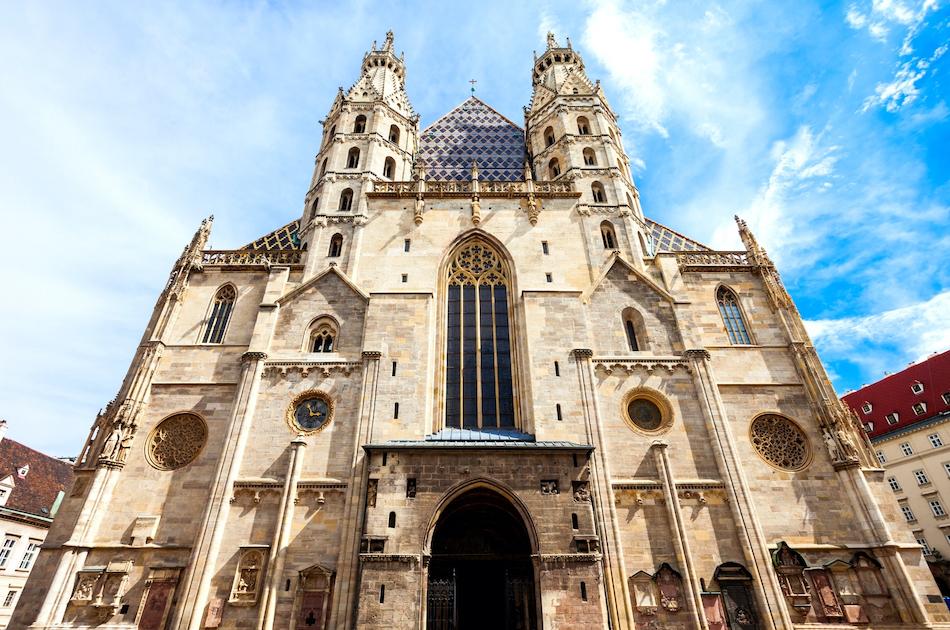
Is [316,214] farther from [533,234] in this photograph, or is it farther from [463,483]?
[463,483]

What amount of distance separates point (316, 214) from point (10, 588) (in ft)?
82.5

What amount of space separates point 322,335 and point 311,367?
1670 millimetres

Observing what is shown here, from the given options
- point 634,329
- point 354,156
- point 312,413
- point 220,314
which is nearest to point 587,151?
point 634,329

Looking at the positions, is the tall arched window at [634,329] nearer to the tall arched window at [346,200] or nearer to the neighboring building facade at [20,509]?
the tall arched window at [346,200]

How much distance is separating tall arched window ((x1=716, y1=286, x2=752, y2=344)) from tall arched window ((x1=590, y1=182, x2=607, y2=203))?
21.6ft

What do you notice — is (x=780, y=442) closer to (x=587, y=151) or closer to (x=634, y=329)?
(x=634, y=329)

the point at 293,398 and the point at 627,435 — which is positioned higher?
the point at 293,398

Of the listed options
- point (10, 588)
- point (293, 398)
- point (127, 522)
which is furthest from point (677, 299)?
point (10, 588)

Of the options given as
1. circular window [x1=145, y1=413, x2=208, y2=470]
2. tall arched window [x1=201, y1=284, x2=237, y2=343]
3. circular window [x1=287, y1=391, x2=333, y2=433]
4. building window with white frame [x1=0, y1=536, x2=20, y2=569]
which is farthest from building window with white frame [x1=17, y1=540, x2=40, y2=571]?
circular window [x1=287, y1=391, x2=333, y2=433]

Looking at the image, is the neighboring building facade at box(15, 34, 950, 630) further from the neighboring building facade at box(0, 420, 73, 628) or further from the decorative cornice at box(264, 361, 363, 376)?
the neighboring building facade at box(0, 420, 73, 628)

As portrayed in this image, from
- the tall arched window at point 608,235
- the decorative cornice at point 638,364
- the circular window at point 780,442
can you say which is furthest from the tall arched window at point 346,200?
the circular window at point 780,442

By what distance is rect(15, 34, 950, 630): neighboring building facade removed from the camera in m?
13.5

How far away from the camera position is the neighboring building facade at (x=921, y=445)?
28047 millimetres

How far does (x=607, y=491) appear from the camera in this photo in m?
14.8
